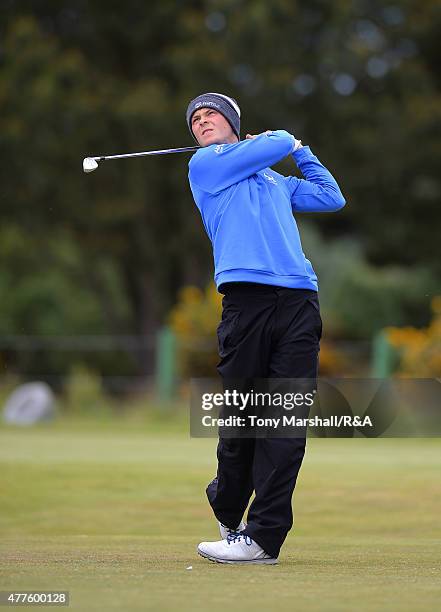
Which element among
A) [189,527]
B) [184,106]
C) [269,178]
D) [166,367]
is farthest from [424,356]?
[269,178]

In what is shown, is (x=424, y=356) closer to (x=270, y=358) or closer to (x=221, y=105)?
(x=221, y=105)

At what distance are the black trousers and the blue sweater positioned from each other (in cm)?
7

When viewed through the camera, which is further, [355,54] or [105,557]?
[355,54]

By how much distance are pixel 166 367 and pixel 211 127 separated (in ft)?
43.2

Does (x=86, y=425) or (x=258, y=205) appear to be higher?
(x=258, y=205)

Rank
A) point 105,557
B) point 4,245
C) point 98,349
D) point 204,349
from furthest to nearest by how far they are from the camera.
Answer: point 4,245, point 98,349, point 204,349, point 105,557

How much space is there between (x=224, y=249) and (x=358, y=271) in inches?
688

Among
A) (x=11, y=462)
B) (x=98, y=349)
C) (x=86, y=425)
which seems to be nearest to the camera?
(x=11, y=462)

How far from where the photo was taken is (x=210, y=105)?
16.9 ft

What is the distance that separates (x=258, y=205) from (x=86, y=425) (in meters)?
11.5

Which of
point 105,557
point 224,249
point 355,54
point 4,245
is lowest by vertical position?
point 105,557

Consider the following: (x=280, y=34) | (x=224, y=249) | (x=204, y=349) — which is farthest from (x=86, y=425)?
(x=224, y=249)

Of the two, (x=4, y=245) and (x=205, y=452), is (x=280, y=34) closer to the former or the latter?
(x=4, y=245)

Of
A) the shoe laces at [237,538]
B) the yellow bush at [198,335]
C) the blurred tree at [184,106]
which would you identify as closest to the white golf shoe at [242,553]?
the shoe laces at [237,538]
